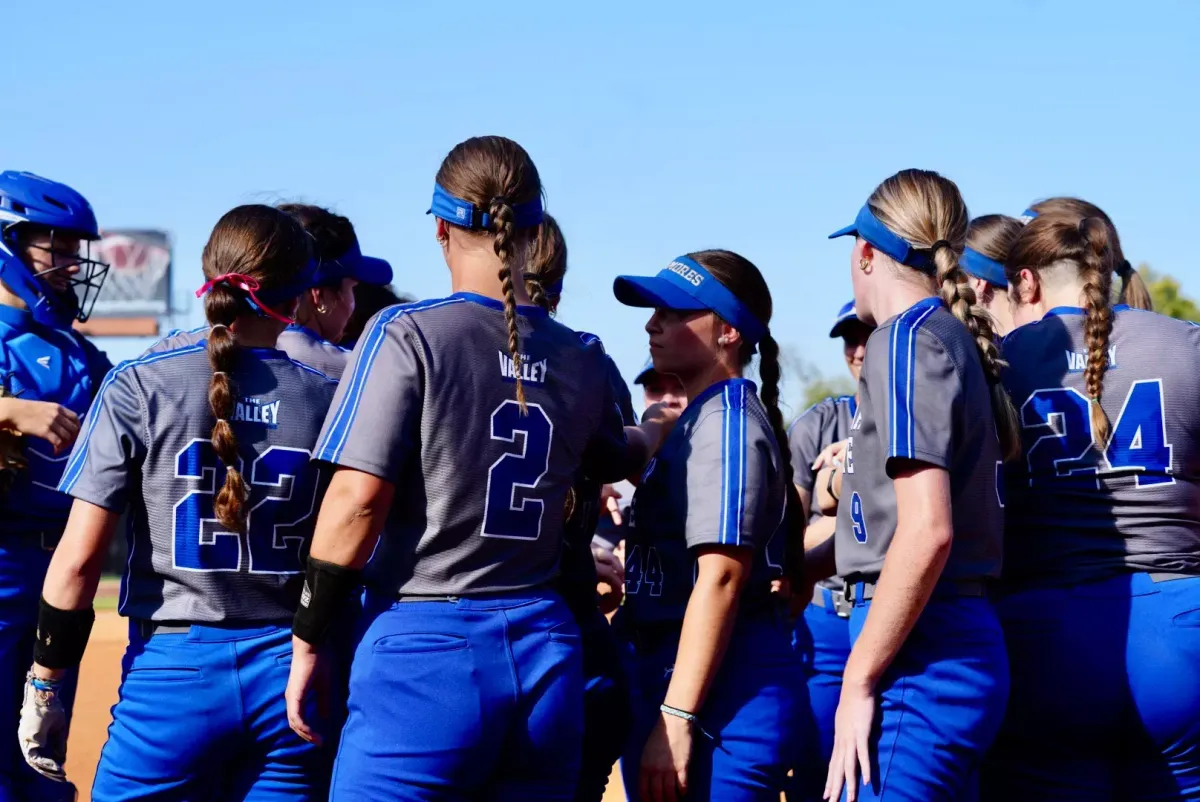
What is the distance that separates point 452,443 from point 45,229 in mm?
2577

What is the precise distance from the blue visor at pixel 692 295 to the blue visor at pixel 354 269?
4.27 ft

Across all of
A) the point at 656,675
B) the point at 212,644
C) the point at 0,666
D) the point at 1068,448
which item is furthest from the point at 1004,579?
the point at 0,666

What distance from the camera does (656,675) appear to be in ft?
12.0

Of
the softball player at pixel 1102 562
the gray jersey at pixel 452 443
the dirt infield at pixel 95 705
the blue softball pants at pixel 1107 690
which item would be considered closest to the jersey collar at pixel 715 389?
the gray jersey at pixel 452 443

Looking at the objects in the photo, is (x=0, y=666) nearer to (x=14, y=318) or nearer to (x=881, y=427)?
(x=14, y=318)

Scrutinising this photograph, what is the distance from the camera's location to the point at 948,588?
126 inches

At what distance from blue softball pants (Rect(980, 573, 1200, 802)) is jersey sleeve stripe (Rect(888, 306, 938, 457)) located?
807 mm

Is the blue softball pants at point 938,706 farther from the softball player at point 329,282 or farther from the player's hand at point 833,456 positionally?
the softball player at point 329,282

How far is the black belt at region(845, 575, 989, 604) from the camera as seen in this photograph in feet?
10.5

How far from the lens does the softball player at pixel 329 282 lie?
441 cm

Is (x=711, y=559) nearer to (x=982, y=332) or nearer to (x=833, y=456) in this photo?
(x=982, y=332)

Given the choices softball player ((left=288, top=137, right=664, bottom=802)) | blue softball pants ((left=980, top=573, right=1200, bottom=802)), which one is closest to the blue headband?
softball player ((left=288, top=137, right=664, bottom=802))

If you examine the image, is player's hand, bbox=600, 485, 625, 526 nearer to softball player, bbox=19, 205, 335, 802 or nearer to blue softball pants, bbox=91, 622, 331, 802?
softball player, bbox=19, 205, 335, 802

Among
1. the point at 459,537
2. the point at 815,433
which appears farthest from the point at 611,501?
the point at 459,537
